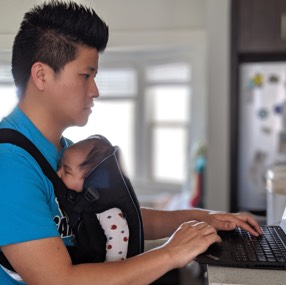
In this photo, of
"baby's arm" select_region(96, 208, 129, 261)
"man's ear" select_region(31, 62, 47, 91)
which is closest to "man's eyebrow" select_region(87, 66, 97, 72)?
"man's ear" select_region(31, 62, 47, 91)

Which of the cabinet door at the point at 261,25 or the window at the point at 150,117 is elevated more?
the cabinet door at the point at 261,25

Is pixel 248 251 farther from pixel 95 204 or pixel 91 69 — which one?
pixel 91 69

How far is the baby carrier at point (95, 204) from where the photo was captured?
1105mm

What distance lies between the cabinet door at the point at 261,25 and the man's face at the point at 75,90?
2095 mm

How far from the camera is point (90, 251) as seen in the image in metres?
1.14

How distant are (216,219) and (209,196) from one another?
5.97ft

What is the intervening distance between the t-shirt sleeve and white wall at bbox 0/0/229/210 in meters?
0.40

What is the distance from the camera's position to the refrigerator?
120 inches

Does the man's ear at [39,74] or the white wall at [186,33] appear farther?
the white wall at [186,33]

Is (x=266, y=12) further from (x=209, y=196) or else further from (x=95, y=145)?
(x=95, y=145)

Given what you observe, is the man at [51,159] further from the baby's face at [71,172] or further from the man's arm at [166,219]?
the man's arm at [166,219]

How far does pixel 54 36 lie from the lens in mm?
1087

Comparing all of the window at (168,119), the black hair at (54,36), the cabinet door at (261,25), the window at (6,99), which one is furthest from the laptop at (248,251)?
the window at (168,119)

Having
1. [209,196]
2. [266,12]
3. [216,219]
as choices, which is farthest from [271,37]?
[216,219]
